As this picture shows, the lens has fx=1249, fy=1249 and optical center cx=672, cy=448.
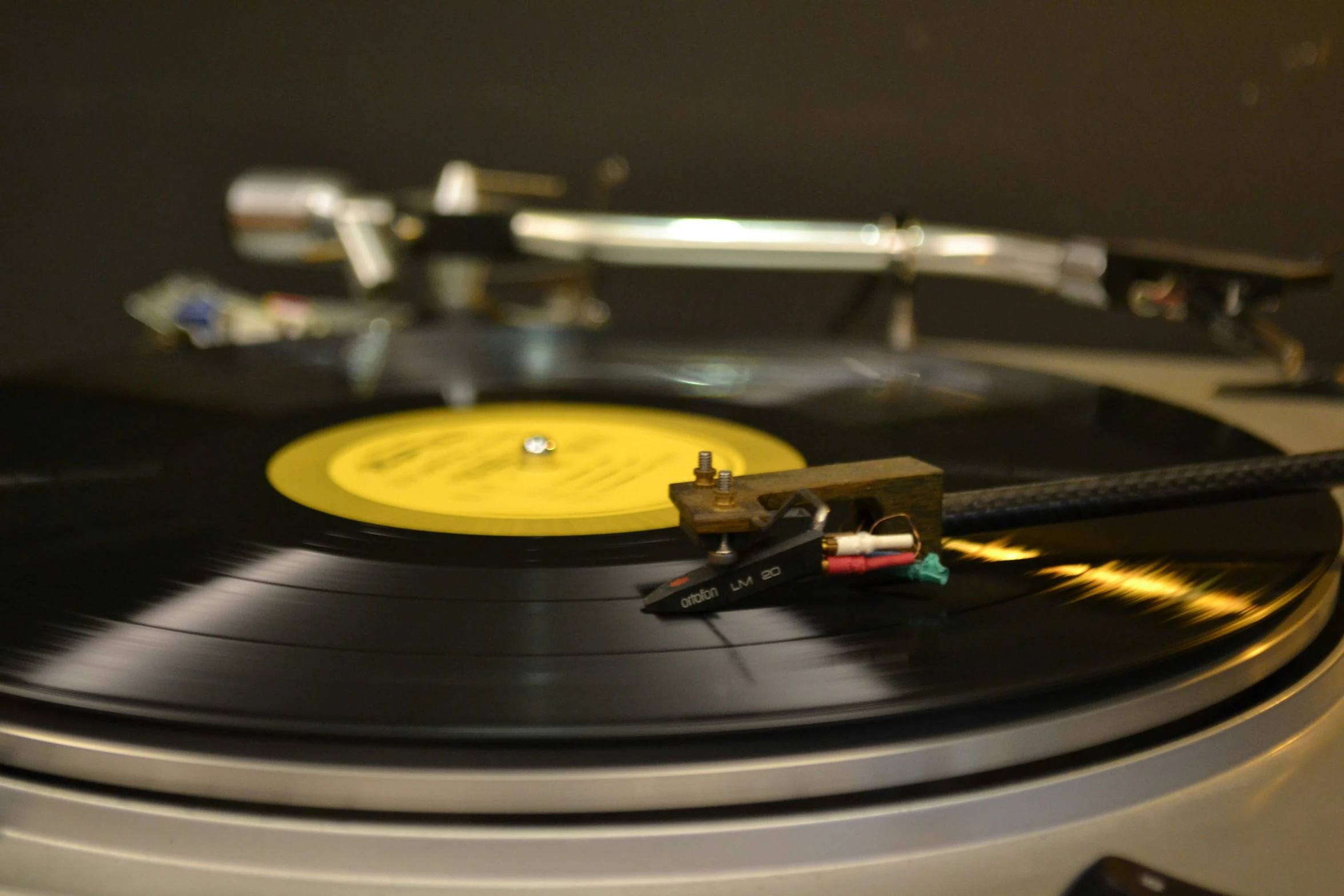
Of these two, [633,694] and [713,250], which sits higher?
[713,250]

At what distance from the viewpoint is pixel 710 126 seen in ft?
5.72

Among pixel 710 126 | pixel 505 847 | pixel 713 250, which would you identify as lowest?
pixel 505 847

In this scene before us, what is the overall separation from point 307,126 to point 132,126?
269mm

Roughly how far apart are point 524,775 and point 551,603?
5.8 inches

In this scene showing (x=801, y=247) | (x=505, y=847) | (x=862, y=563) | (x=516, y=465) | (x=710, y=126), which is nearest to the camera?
(x=505, y=847)

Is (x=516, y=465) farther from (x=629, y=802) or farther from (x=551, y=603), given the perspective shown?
(x=629, y=802)

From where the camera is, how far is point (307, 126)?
6.26 feet

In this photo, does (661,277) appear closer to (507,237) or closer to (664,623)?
(507,237)

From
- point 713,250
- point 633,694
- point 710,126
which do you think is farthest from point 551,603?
point 710,126

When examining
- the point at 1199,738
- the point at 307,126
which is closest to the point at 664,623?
the point at 1199,738

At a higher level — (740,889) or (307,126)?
(307,126)

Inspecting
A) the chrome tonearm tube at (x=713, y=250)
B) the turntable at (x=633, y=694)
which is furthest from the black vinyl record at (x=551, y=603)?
the chrome tonearm tube at (x=713, y=250)

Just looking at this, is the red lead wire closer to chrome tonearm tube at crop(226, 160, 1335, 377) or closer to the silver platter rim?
the silver platter rim

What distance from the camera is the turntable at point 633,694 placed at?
0.43 meters
